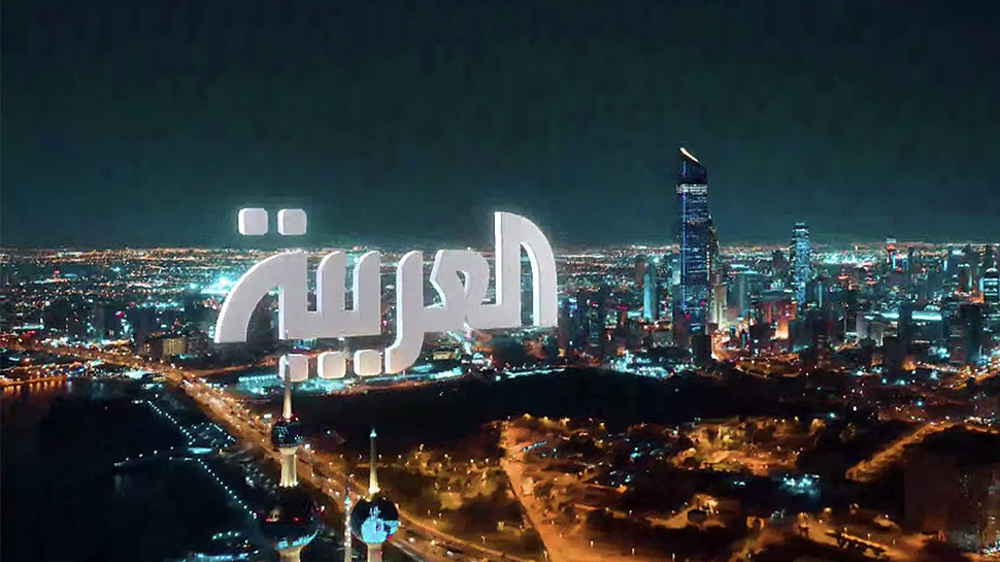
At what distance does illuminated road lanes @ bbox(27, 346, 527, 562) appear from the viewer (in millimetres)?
3941

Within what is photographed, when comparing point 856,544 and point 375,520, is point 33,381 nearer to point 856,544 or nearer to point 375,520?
point 375,520

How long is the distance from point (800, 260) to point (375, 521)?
7.20 m

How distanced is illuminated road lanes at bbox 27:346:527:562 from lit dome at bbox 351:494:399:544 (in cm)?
69

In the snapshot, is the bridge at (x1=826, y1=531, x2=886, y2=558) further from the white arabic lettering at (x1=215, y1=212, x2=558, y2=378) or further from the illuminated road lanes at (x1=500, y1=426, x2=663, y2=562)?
the white arabic lettering at (x1=215, y1=212, x2=558, y2=378)

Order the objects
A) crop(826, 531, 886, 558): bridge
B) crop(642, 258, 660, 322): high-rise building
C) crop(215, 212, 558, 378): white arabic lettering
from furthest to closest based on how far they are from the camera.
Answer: crop(642, 258, 660, 322): high-rise building, crop(826, 531, 886, 558): bridge, crop(215, 212, 558, 378): white arabic lettering

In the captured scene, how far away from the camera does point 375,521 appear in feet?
10.4

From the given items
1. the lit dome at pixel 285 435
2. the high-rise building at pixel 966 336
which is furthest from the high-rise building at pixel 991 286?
the lit dome at pixel 285 435

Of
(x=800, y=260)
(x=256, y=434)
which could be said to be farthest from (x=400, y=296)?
(x=800, y=260)

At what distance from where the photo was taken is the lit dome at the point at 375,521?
3184 mm

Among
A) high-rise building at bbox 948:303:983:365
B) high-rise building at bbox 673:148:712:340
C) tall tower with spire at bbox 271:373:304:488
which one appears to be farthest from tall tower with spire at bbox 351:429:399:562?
high-rise building at bbox 948:303:983:365

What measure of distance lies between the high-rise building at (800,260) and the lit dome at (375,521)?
16.8 ft

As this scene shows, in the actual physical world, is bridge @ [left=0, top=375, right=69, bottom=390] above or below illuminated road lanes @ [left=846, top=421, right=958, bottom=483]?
above

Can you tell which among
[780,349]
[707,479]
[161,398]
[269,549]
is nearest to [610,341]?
[780,349]

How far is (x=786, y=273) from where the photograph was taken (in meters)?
9.95
